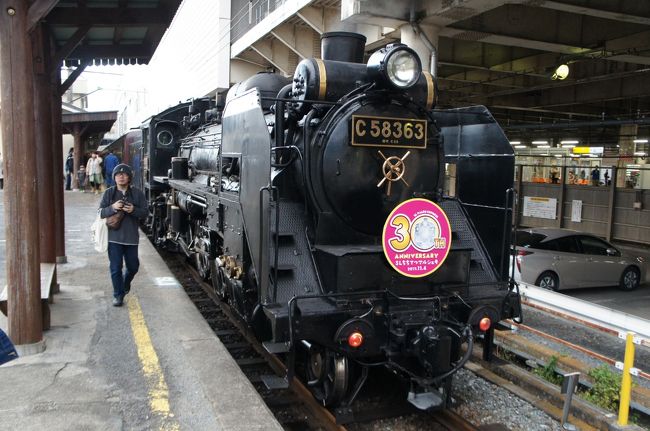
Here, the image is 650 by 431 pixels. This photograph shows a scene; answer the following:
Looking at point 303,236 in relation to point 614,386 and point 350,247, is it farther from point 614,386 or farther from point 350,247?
point 614,386

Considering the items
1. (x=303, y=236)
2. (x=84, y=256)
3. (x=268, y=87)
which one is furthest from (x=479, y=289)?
(x=84, y=256)

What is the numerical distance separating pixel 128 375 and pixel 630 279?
1153 centimetres

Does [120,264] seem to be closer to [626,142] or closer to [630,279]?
[630,279]

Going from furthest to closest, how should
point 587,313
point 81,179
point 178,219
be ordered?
1. point 81,179
2. point 178,219
3. point 587,313

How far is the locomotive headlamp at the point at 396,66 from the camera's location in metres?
4.24

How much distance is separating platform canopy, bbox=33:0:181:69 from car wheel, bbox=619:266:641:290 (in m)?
10.7

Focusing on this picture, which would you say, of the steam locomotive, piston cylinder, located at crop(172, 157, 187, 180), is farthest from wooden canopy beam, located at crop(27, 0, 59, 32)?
piston cylinder, located at crop(172, 157, 187, 180)

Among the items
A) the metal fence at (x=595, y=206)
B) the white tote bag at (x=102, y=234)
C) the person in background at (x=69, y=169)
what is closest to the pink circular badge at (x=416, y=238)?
the white tote bag at (x=102, y=234)

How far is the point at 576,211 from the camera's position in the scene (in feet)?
56.9

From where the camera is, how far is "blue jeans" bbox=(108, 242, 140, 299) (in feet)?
19.9

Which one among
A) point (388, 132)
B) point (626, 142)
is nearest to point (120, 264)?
point (388, 132)

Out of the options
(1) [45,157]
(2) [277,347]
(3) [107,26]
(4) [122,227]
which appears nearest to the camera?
(2) [277,347]

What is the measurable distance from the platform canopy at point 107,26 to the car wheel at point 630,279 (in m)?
10.7

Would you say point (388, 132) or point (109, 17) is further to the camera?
point (109, 17)
